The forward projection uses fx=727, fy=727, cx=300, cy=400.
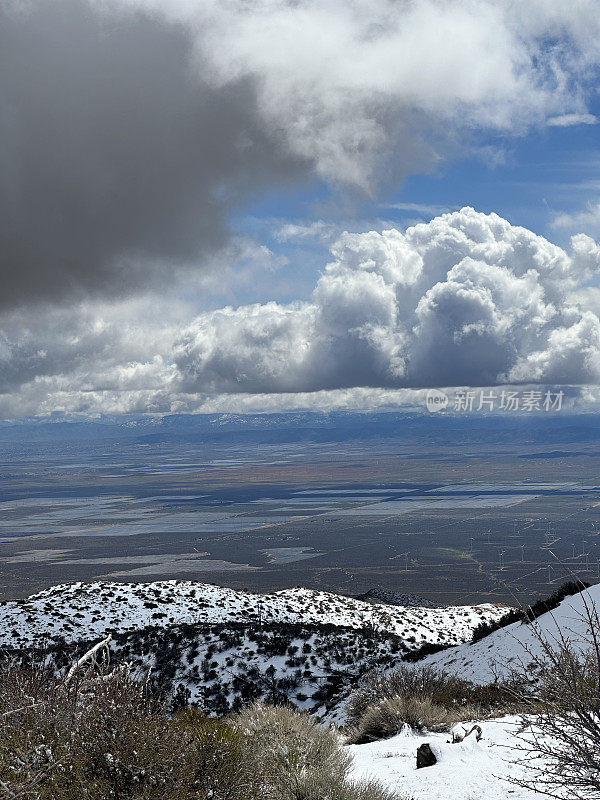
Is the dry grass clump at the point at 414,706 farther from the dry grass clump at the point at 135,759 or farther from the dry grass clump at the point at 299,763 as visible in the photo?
the dry grass clump at the point at 135,759

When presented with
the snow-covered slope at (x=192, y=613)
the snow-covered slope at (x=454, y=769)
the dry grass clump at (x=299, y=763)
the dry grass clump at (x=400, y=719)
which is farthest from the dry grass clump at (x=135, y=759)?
the snow-covered slope at (x=192, y=613)

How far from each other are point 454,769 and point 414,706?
11.4 ft

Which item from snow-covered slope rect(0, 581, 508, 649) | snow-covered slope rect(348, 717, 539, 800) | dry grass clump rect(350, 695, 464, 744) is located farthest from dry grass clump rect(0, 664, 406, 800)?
snow-covered slope rect(0, 581, 508, 649)

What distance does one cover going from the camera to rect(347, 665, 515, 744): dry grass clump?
12.9 metres

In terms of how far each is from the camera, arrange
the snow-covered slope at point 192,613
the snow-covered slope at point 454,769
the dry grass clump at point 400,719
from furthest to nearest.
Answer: the snow-covered slope at point 192,613 → the dry grass clump at point 400,719 → the snow-covered slope at point 454,769

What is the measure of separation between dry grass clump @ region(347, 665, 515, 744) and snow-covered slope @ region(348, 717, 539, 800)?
3.41 feet

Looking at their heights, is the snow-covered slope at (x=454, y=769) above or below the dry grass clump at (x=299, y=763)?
below

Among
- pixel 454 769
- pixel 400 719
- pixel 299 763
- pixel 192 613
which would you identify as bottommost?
pixel 192 613

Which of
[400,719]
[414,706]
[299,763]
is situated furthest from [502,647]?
[299,763]

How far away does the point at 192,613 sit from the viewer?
43688 millimetres

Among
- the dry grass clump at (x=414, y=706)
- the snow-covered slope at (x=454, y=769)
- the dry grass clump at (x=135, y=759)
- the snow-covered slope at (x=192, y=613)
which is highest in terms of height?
the dry grass clump at (x=135, y=759)

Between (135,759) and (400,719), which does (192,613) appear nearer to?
(400,719)

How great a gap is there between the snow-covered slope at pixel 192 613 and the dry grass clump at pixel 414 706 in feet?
55.4

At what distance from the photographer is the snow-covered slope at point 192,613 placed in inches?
1486
